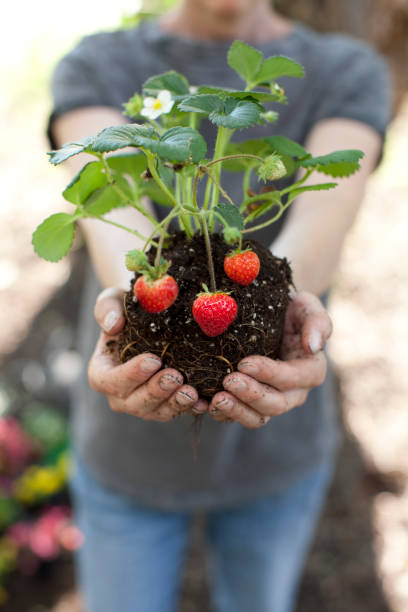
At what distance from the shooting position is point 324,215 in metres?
1.03

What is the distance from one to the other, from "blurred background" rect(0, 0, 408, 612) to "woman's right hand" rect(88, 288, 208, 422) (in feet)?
2.59

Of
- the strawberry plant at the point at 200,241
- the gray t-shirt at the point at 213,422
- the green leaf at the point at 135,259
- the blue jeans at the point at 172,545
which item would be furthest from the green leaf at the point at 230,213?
the blue jeans at the point at 172,545

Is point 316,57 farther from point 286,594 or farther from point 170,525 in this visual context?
point 286,594

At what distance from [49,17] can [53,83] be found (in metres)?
1.05

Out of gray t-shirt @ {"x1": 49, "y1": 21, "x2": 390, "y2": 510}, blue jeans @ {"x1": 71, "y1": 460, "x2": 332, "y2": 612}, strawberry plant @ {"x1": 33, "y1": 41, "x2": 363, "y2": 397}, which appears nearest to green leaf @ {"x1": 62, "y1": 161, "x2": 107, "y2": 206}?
strawberry plant @ {"x1": 33, "y1": 41, "x2": 363, "y2": 397}

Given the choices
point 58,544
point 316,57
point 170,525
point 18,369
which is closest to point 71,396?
point 18,369

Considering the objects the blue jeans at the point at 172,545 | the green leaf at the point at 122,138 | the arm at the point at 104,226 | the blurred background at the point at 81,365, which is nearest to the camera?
the green leaf at the point at 122,138

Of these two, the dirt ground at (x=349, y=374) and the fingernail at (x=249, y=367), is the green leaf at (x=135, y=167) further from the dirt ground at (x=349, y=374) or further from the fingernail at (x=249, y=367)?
the dirt ground at (x=349, y=374)

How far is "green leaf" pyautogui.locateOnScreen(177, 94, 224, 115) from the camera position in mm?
555

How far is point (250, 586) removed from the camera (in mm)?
1394

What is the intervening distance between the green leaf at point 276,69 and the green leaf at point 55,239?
12.1 inches

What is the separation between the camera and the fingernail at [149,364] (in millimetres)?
660

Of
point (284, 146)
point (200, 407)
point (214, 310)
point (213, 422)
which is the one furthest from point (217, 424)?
point (284, 146)

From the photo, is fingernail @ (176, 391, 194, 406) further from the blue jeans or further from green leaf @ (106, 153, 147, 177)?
the blue jeans
